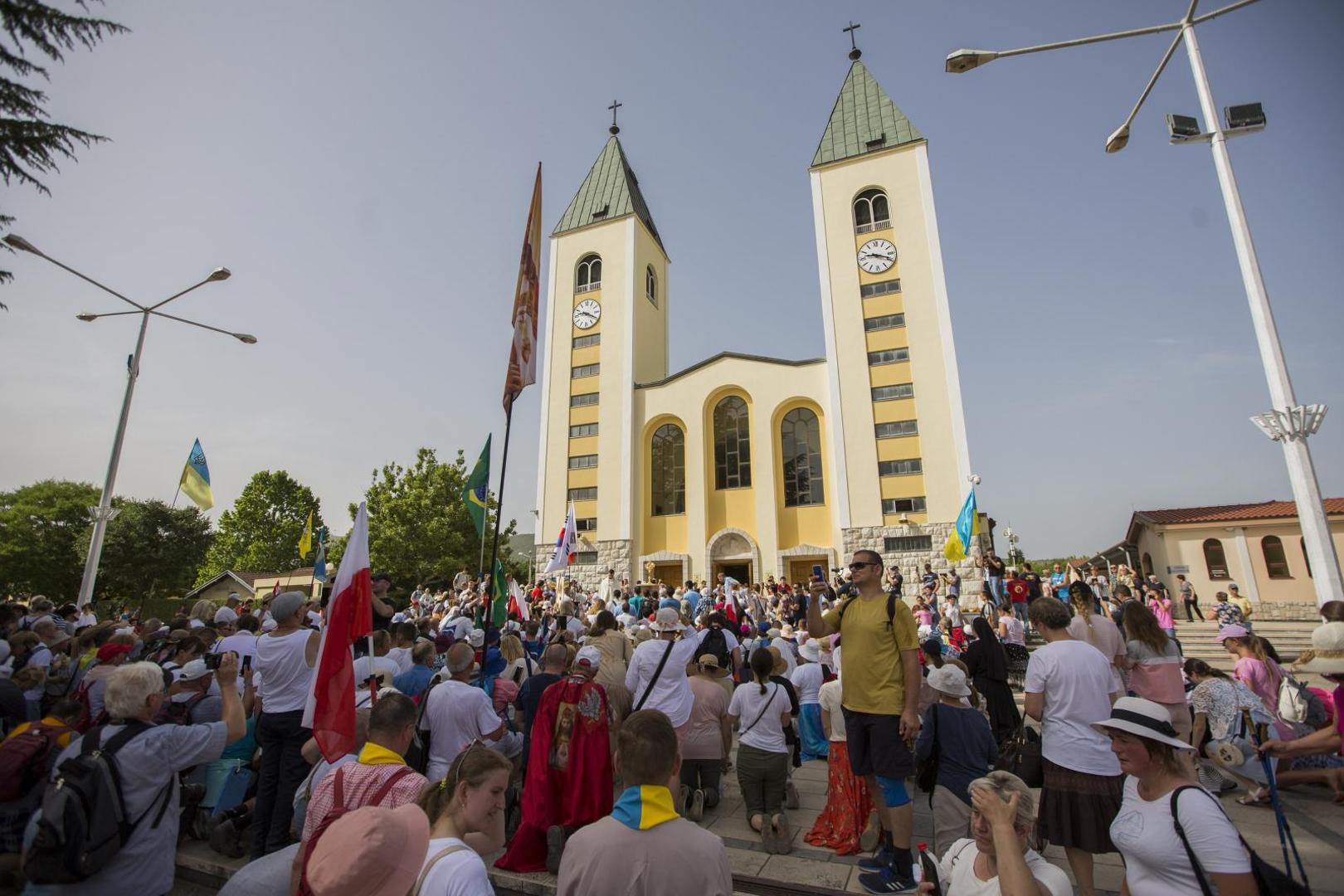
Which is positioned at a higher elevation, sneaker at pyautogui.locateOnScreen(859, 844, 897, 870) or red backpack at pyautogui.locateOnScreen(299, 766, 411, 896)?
red backpack at pyautogui.locateOnScreen(299, 766, 411, 896)

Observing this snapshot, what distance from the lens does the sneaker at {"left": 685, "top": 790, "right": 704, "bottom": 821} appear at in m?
5.84

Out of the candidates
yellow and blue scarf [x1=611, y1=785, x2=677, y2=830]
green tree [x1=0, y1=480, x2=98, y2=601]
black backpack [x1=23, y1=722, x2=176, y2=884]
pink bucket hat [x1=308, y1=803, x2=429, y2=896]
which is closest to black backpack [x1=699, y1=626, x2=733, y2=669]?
black backpack [x1=23, y1=722, x2=176, y2=884]

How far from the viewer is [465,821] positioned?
7.59 ft

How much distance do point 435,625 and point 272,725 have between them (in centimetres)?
708

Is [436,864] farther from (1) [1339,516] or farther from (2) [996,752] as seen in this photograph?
(1) [1339,516]

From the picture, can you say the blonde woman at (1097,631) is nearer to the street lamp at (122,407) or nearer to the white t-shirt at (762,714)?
the white t-shirt at (762,714)

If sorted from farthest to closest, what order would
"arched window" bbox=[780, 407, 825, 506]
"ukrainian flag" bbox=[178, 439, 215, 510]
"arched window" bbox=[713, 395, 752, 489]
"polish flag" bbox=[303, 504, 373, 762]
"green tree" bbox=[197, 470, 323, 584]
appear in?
"green tree" bbox=[197, 470, 323, 584] < "arched window" bbox=[713, 395, 752, 489] < "arched window" bbox=[780, 407, 825, 506] < "ukrainian flag" bbox=[178, 439, 215, 510] < "polish flag" bbox=[303, 504, 373, 762]

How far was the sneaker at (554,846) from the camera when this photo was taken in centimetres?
466

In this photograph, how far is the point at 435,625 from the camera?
11875 millimetres

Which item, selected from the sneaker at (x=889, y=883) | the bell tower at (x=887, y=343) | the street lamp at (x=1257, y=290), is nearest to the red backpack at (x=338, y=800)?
the sneaker at (x=889, y=883)

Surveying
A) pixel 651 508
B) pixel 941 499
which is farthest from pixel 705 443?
pixel 941 499

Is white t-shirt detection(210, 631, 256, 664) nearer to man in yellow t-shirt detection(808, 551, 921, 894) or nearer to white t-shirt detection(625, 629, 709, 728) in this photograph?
white t-shirt detection(625, 629, 709, 728)

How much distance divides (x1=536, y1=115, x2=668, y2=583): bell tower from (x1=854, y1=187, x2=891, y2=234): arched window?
11358 mm

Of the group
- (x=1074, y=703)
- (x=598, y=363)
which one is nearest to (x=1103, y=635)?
(x=1074, y=703)
